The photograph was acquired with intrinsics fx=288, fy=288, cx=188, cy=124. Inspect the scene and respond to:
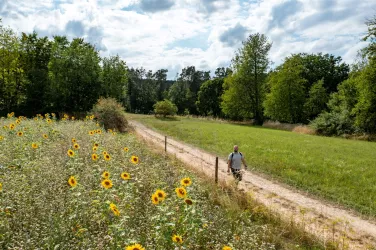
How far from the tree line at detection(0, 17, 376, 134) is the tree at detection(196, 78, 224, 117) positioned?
0.81 feet

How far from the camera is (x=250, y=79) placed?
49.2 metres

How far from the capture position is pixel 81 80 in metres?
32.3

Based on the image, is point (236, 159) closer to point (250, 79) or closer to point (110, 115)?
point (110, 115)

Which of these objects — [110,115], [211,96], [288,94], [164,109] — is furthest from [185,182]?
[211,96]

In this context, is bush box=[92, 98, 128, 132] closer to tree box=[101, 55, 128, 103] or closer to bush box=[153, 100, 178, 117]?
tree box=[101, 55, 128, 103]

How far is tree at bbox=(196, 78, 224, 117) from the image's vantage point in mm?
70938

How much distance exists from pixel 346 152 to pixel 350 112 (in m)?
17.6

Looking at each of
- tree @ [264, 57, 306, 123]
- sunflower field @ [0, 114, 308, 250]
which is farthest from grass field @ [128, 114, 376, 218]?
tree @ [264, 57, 306, 123]

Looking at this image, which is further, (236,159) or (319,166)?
(319,166)

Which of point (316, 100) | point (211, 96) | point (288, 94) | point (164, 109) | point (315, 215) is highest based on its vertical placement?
point (211, 96)

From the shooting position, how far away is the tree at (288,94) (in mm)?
46906

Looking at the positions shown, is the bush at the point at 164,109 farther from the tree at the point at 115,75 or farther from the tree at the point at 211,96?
the tree at the point at 211,96

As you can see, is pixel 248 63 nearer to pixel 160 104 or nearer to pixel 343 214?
pixel 160 104

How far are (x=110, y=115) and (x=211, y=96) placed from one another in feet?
162
